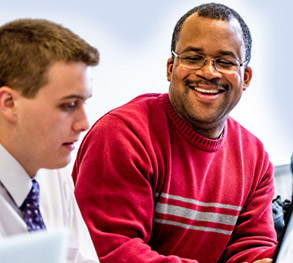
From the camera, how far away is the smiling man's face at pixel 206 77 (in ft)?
5.14

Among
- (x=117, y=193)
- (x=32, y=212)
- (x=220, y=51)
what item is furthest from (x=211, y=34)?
(x=32, y=212)

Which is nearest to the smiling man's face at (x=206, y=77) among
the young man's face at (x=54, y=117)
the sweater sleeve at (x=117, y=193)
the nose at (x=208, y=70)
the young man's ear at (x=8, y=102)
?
the nose at (x=208, y=70)

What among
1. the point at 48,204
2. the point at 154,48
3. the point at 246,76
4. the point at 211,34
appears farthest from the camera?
the point at 154,48

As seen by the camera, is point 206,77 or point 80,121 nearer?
point 80,121

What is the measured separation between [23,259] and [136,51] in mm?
1963

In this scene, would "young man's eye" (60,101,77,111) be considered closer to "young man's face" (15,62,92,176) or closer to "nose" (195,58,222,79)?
"young man's face" (15,62,92,176)

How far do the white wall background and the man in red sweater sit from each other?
0.68 metres

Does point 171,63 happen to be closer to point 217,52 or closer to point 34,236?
point 217,52

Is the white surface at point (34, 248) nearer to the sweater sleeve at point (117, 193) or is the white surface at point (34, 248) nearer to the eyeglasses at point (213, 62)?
the sweater sleeve at point (117, 193)

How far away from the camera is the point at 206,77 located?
5.16 ft

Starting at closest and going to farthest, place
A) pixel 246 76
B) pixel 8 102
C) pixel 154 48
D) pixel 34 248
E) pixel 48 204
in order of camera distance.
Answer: pixel 34 248 → pixel 8 102 → pixel 48 204 → pixel 246 76 → pixel 154 48

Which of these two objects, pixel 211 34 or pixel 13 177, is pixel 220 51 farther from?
pixel 13 177

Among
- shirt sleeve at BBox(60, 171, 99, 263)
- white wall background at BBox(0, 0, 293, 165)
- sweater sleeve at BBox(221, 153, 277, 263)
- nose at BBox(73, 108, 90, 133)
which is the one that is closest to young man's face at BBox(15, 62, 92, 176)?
nose at BBox(73, 108, 90, 133)

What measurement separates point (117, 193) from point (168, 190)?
0.16 meters
